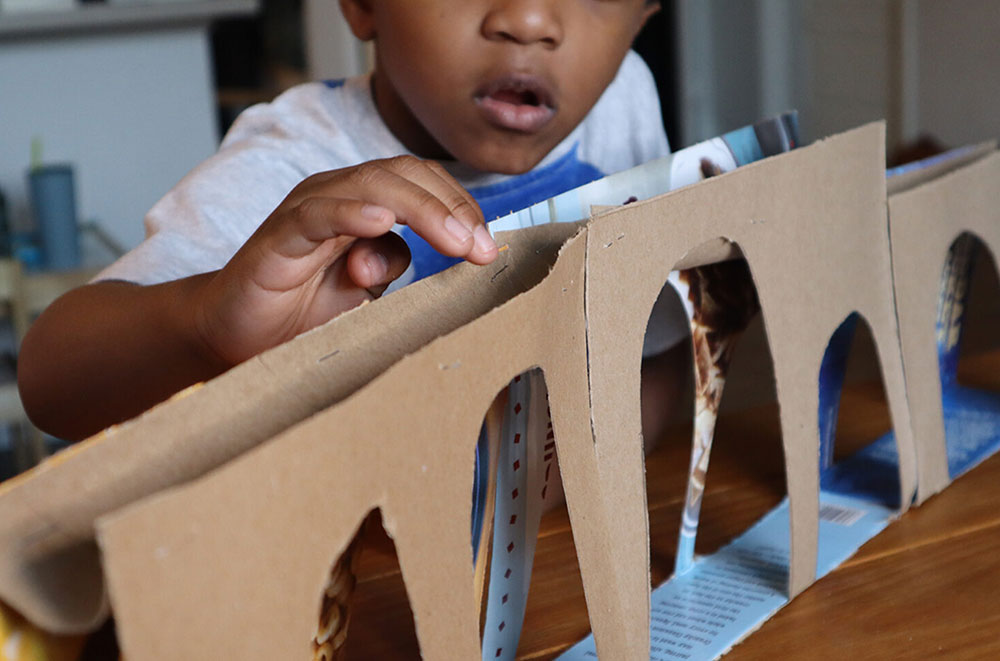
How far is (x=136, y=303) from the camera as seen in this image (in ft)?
2.08

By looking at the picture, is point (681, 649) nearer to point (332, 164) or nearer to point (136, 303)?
point (136, 303)

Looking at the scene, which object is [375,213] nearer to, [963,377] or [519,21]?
[519,21]

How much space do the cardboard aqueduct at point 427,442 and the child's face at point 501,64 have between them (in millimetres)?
252

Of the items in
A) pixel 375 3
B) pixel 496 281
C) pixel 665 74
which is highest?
pixel 375 3

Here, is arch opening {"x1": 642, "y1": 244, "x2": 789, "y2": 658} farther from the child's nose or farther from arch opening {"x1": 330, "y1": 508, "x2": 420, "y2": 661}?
the child's nose

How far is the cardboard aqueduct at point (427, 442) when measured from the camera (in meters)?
0.25

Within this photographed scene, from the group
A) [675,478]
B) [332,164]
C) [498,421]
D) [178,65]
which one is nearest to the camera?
[498,421]

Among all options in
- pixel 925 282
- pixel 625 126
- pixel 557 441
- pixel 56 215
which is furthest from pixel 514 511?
pixel 56 215

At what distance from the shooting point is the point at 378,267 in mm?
500

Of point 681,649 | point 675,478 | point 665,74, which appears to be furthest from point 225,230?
point 665,74

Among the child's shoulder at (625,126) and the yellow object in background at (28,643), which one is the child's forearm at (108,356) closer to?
the yellow object in background at (28,643)

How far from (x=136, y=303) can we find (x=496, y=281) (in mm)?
326

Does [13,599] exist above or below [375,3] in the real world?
below

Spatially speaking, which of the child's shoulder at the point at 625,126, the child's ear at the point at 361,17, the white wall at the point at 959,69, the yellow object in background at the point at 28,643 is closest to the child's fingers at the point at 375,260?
the yellow object in background at the point at 28,643
